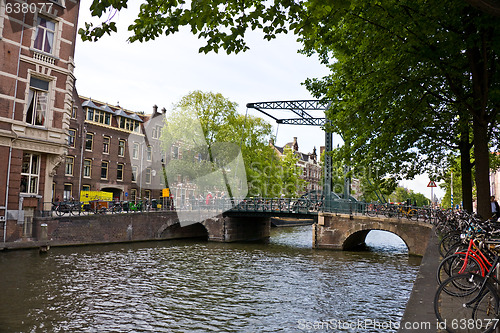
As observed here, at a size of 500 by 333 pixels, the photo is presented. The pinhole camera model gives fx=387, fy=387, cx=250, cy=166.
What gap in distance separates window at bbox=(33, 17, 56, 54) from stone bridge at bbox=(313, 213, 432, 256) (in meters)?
18.1

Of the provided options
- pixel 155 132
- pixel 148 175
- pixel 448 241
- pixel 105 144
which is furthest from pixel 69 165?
pixel 448 241

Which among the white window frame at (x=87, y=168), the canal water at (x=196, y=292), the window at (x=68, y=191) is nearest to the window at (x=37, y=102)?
the canal water at (x=196, y=292)

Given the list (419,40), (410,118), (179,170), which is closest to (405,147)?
(410,118)

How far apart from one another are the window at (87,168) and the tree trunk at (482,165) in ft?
103

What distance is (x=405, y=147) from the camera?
50.2 ft

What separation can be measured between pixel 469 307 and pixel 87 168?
3434 centimetres

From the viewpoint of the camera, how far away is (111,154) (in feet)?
120

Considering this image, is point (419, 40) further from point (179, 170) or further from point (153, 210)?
point (179, 170)

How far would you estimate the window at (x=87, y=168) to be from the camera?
3406cm

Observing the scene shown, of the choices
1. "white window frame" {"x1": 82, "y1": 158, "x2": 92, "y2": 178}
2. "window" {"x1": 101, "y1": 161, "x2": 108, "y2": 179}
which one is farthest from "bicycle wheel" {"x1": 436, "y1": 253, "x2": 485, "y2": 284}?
"window" {"x1": 101, "y1": 161, "x2": 108, "y2": 179}

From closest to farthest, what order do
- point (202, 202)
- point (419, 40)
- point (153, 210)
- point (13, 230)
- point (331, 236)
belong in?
point (419, 40), point (13, 230), point (331, 236), point (153, 210), point (202, 202)

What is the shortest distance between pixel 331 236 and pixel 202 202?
1089 cm

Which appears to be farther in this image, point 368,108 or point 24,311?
point 368,108

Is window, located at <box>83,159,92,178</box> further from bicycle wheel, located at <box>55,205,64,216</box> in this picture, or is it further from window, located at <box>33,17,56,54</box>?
window, located at <box>33,17,56,54</box>
